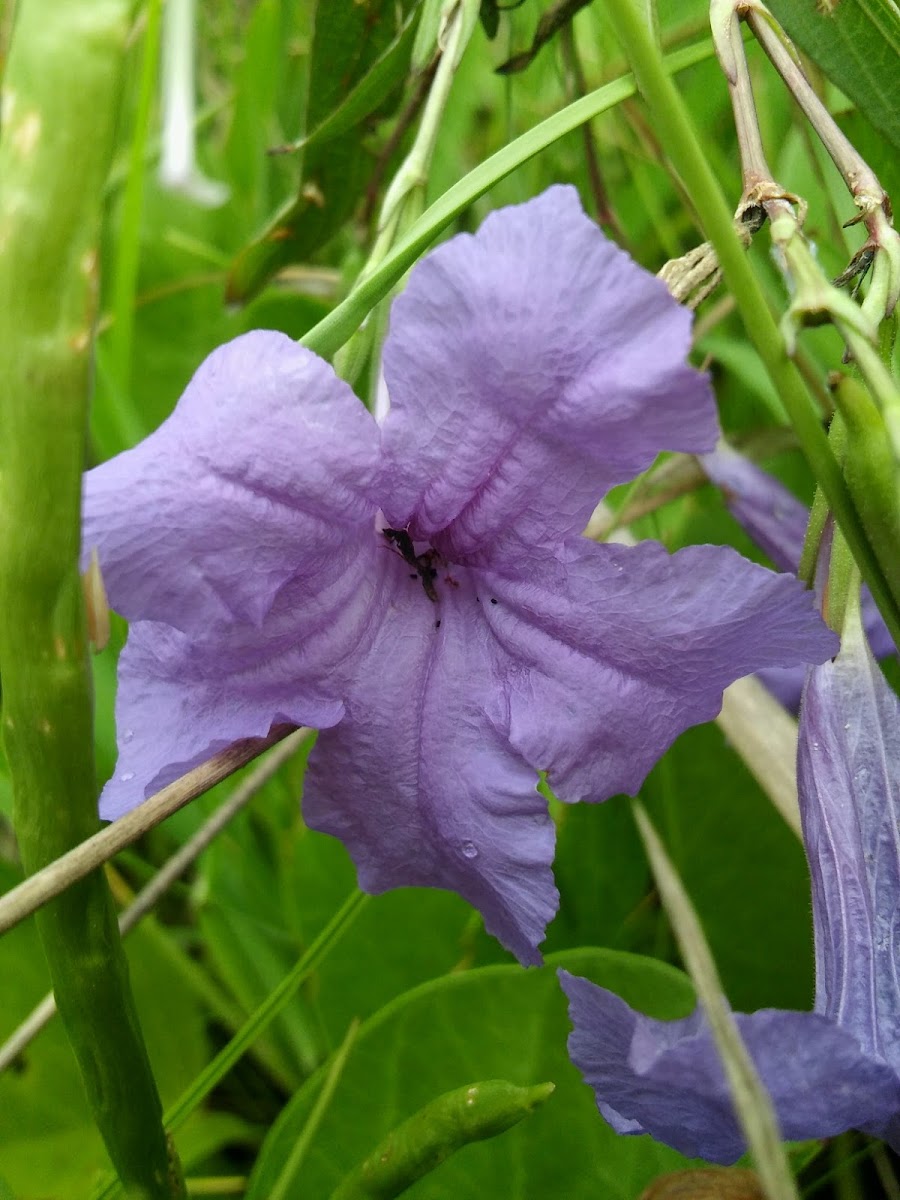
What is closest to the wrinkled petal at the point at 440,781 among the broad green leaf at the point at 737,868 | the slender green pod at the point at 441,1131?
the slender green pod at the point at 441,1131

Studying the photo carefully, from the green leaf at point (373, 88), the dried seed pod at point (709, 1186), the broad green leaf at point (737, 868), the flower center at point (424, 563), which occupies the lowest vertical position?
the dried seed pod at point (709, 1186)

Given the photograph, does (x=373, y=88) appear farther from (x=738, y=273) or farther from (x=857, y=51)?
(x=738, y=273)

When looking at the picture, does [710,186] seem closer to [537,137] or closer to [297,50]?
[537,137]

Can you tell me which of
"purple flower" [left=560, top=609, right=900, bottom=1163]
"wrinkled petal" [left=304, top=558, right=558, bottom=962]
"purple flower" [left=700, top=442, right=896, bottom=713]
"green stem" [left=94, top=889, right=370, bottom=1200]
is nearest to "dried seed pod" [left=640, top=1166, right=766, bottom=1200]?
"purple flower" [left=560, top=609, right=900, bottom=1163]

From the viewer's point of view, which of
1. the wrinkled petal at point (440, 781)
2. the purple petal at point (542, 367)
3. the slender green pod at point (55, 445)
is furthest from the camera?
the wrinkled petal at point (440, 781)

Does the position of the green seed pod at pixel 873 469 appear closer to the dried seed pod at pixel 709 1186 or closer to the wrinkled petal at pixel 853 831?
the wrinkled petal at pixel 853 831

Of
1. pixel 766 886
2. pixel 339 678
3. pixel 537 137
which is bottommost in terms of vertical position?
pixel 766 886

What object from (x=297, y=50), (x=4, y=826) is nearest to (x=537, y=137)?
(x=4, y=826)
